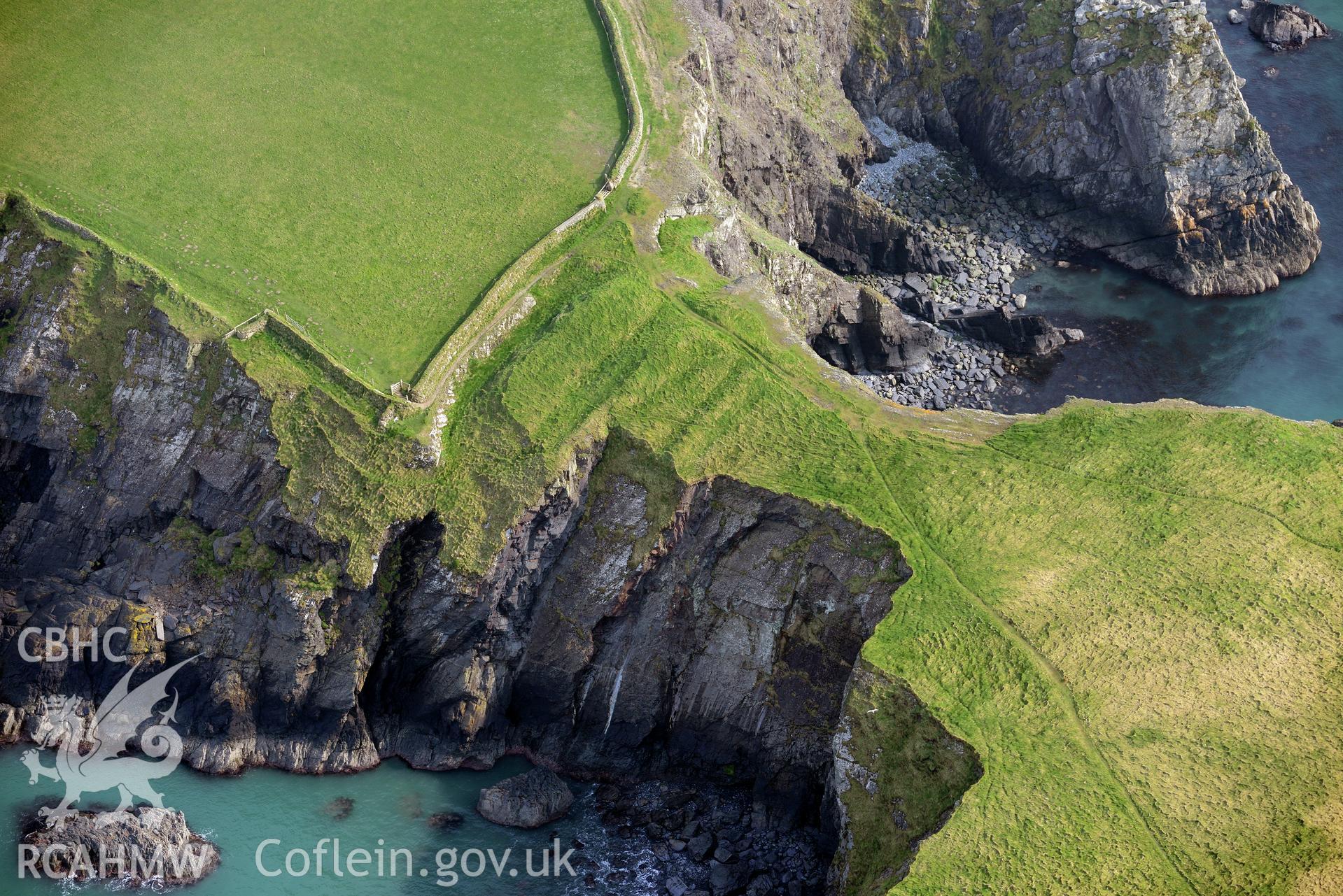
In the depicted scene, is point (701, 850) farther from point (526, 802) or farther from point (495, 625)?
point (495, 625)

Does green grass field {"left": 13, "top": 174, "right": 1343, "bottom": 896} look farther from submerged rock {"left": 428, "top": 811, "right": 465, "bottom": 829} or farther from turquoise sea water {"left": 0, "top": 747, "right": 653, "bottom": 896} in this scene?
submerged rock {"left": 428, "top": 811, "right": 465, "bottom": 829}

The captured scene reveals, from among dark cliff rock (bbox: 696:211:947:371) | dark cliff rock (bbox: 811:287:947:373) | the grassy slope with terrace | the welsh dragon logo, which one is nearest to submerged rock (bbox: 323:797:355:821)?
the welsh dragon logo

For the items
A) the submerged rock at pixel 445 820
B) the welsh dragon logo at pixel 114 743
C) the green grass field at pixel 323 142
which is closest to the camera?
the submerged rock at pixel 445 820

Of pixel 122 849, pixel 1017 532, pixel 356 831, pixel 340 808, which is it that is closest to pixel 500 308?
pixel 340 808

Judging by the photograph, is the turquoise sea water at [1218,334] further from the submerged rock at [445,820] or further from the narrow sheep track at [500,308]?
the submerged rock at [445,820]

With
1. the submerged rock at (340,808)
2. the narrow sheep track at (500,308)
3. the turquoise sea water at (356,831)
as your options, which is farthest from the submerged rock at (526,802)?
the narrow sheep track at (500,308)

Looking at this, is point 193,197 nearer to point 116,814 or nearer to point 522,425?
point 522,425

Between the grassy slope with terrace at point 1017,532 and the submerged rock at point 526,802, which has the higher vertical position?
the grassy slope with terrace at point 1017,532

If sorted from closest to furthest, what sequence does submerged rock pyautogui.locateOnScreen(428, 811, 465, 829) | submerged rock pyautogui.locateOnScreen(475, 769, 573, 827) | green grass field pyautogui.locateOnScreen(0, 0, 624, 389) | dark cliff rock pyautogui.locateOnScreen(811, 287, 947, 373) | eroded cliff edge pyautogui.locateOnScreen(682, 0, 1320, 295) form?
submerged rock pyautogui.locateOnScreen(475, 769, 573, 827)
submerged rock pyautogui.locateOnScreen(428, 811, 465, 829)
green grass field pyautogui.locateOnScreen(0, 0, 624, 389)
dark cliff rock pyautogui.locateOnScreen(811, 287, 947, 373)
eroded cliff edge pyautogui.locateOnScreen(682, 0, 1320, 295)
